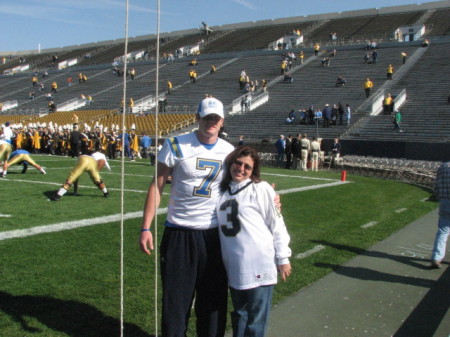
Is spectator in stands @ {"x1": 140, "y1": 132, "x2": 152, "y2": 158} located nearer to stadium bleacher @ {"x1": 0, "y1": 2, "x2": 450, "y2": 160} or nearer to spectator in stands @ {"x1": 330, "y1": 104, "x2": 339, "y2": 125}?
stadium bleacher @ {"x1": 0, "y1": 2, "x2": 450, "y2": 160}

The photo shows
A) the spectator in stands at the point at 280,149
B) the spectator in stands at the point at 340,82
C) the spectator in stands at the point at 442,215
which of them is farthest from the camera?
the spectator in stands at the point at 340,82

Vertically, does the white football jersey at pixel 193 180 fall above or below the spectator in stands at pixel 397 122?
below

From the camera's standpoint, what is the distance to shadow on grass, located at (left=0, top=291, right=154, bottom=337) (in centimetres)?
384

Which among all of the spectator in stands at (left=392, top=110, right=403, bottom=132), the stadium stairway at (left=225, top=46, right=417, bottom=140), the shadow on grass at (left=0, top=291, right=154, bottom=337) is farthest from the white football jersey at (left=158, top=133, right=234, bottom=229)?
the spectator in stands at (left=392, top=110, right=403, bottom=132)

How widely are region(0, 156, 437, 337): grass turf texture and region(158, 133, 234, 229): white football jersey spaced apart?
1.22 m

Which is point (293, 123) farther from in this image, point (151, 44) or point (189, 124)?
point (151, 44)

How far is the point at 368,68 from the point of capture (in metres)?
37.3

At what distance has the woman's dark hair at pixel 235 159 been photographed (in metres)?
3.22

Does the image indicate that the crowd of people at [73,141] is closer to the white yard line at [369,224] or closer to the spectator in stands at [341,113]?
the spectator in stands at [341,113]

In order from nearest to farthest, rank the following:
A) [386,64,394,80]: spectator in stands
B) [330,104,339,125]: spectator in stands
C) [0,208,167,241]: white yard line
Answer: [0,208,167,241]: white yard line < [330,104,339,125]: spectator in stands < [386,64,394,80]: spectator in stands

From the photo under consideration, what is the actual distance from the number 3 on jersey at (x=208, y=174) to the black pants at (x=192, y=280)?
249 mm

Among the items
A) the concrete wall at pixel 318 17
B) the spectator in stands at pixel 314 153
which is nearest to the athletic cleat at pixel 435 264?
the spectator in stands at pixel 314 153

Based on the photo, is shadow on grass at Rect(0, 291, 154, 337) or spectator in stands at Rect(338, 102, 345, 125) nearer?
shadow on grass at Rect(0, 291, 154, 337)

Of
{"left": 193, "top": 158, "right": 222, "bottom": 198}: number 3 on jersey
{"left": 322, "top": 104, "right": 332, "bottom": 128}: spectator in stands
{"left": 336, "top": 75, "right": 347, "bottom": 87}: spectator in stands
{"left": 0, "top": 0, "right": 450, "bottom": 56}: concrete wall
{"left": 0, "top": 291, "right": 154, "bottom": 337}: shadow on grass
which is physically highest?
{"left": 0, "top": 0, "right": 450, "bottom": 56}: concrete wall
